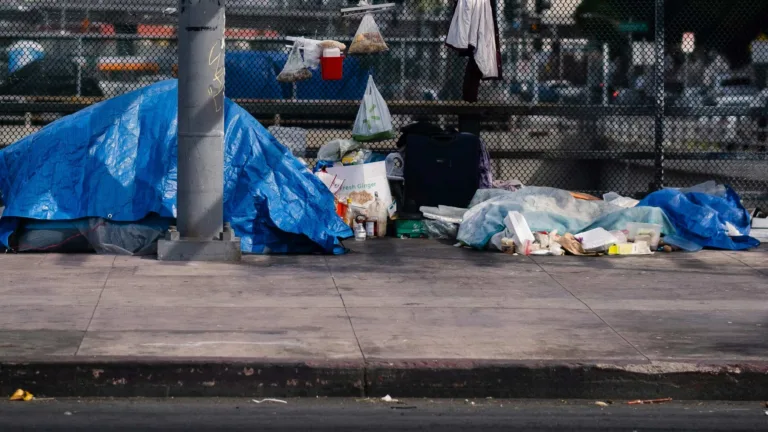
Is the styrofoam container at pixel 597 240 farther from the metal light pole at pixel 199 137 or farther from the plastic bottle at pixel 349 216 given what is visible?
the metal light pole at pixel 199 137

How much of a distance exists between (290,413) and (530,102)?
269 inches

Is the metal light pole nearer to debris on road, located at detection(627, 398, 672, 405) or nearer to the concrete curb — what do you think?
the concrete curb

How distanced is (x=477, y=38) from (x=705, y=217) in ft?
9.48

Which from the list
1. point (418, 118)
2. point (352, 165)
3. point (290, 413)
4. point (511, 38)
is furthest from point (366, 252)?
point (290, 413)

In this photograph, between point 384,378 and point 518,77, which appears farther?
point 518,77

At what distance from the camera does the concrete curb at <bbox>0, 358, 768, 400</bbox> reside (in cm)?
597

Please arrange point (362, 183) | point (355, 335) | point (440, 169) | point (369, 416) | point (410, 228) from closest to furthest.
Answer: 1. point (369, 416)
2. point (355, 335)
3. point (362, 183)
4. point (410, 228)
5. point (440, 169)

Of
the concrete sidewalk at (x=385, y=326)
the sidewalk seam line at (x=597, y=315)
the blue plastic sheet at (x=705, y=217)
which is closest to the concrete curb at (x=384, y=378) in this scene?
the concrete sidewalk at (x=385, y=326)

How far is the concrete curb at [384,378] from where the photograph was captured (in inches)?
235

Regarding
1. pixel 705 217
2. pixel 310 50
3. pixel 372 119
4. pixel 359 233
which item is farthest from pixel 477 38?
pixel 705 217

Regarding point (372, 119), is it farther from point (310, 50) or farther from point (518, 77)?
point (518, 77)

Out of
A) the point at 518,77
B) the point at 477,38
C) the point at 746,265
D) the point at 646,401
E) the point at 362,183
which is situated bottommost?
the point at 746,265

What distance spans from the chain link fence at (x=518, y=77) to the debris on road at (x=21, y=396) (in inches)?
235

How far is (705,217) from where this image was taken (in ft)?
34.4
